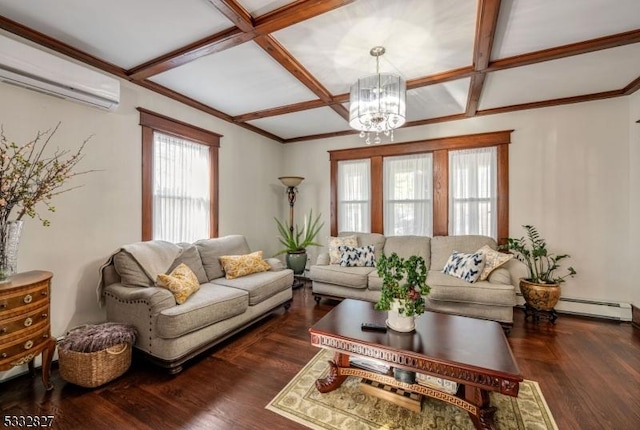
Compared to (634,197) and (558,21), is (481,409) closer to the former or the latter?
(558,21)

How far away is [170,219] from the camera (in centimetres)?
331

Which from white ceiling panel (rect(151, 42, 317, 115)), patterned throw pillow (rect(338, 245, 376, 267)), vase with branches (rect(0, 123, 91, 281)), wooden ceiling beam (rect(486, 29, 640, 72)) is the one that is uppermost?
white ceiling panel (rect(151, 42, 317, 115))

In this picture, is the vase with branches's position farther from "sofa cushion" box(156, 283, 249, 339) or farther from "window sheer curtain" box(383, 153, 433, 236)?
"window sheer curtain" box(383, 153, 433, 236)

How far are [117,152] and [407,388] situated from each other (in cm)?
325

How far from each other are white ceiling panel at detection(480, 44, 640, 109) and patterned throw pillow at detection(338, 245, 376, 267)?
2432mm

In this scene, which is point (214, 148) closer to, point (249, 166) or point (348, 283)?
point (249, 166)

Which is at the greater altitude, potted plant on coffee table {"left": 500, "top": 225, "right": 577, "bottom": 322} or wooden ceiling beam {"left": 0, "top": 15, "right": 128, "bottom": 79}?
wooden ceiling beam {"left": 0, "top": 15, "right": 128, "bottom": 79}

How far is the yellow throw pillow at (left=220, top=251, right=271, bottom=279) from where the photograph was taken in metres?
3.27

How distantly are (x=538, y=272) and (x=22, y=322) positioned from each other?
5023 millimetres

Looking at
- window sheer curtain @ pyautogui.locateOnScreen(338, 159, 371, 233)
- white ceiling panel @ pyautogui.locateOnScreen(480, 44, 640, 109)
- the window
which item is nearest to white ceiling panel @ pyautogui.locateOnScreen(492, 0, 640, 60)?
white ceiling panel @ pyautogui.locateOnScreen(480, 44, 640, 109)

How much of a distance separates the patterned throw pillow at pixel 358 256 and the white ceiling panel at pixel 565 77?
2432mm

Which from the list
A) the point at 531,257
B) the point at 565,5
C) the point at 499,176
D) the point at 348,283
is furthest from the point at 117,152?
the point at 531,257

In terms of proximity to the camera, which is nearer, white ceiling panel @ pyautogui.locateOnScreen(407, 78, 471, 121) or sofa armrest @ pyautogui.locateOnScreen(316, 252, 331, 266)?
white ceiling panel @ pyautogui.locateOnScreen(407, 78, 471, 121)

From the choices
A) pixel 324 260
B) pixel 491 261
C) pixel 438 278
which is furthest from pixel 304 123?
pixel 491 261
